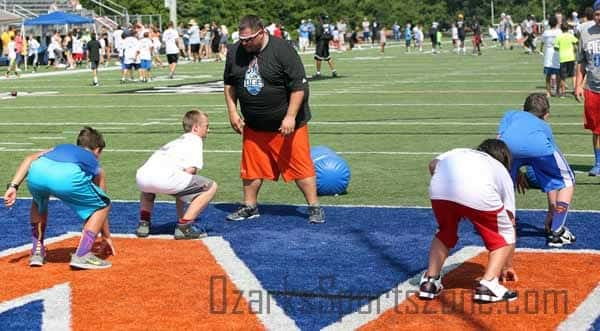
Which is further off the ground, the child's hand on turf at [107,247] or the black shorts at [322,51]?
the black shorts at [322,51]

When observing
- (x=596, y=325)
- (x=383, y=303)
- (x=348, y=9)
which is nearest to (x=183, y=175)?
(x=383, y=303)

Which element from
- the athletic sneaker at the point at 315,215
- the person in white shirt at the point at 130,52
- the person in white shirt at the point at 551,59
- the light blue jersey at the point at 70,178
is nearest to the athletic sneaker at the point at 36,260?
the light blue jersey at the point at 70,178

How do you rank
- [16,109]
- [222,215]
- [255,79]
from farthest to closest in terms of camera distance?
1. [16,109]
2. [222,215]
3. [255,79]

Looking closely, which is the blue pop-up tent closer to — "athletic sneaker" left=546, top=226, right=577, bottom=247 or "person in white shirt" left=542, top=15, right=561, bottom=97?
"person in white shirt" left=542, top=15, right=561, bottom=97

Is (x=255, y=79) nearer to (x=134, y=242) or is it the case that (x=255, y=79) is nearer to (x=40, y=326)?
(x=134, y=242)

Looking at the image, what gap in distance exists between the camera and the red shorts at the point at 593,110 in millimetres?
12438

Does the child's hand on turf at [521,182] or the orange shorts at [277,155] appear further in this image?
the orange shorts at [277,155]

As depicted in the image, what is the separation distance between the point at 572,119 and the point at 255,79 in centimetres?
1042

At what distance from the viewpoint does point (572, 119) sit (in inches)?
755

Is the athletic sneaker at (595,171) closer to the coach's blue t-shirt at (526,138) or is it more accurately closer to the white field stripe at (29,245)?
the coach's blue t-shirt at (526,138)

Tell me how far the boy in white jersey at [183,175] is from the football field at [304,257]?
318 millimetres

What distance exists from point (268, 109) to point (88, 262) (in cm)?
256

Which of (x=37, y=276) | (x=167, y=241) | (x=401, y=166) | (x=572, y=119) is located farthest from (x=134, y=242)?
(x=572, y=119)

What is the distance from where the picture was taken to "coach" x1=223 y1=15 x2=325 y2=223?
10000 millimetres
